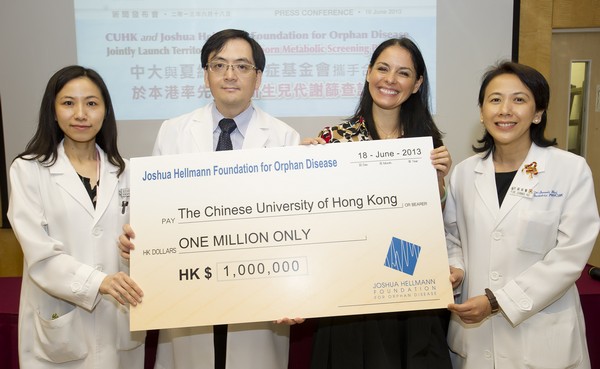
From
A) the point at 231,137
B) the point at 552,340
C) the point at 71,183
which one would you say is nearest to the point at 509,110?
the point at 552,340

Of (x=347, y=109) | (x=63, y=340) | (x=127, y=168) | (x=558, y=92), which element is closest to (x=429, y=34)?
(x=347, y=109)

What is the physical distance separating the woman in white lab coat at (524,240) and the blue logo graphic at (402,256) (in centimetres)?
23

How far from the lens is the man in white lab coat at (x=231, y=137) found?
2.11m

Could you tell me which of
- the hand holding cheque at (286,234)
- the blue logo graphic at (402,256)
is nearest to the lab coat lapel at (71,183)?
the hand holding cheque at (286,234)

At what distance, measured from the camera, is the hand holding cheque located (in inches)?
72.1

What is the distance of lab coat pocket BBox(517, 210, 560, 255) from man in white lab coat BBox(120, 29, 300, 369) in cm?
105

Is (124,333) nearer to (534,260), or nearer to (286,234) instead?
(286,234)

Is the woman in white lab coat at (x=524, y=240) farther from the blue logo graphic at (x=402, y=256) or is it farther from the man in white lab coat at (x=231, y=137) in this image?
the man in white lab coat at (x=231, y=137)

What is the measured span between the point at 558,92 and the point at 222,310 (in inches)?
164

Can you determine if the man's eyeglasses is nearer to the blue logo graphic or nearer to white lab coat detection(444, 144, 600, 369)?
the blue logo graphic

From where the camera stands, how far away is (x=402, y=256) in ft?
6.09

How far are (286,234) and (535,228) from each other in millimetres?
978

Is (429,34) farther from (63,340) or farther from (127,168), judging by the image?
(63,340)

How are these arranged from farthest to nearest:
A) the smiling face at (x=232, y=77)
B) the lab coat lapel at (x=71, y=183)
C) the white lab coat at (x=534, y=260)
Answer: the smiling face at (x=232, y=77) → the lab coat lapel at (x=71, y=183) → the white lab coat at (x=534, y=260)
